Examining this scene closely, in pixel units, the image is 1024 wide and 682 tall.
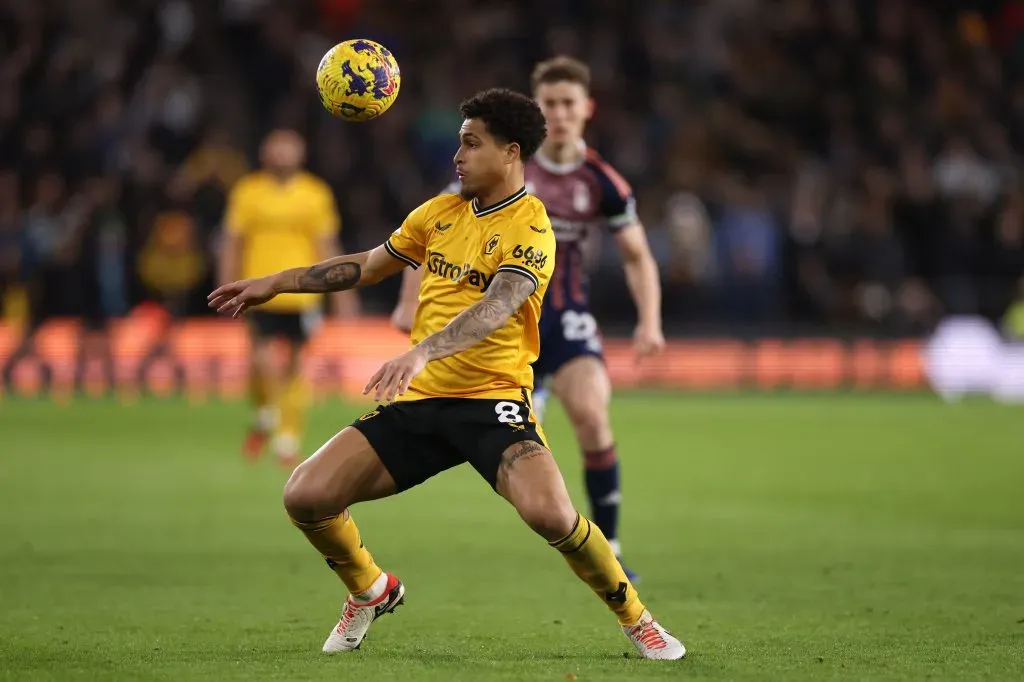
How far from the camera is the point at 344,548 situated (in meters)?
6.82

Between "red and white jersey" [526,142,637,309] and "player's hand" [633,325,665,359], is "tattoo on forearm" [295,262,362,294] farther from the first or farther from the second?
"player's hand" [633,325,665,359]

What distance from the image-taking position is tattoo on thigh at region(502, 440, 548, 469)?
6.52 meters

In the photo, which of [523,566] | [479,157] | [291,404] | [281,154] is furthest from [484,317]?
[281,154]

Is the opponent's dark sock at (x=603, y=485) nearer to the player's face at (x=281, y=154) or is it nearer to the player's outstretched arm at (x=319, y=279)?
the player's outstretched arm at (x=319, y=279)

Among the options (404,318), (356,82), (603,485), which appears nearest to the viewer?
(356,82)

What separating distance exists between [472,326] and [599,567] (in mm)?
1090

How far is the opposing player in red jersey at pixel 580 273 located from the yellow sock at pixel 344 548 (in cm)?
247

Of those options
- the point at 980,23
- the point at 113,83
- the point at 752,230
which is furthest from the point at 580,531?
the point at 980,23

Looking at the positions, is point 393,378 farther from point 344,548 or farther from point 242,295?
point 344,548

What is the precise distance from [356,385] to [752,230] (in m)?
5.94

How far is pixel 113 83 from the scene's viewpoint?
2417cm

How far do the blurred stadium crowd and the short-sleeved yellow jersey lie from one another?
15.7 m

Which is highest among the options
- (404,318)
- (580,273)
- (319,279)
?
(319,279)

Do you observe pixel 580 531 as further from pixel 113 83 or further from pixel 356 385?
pixel 113 83
